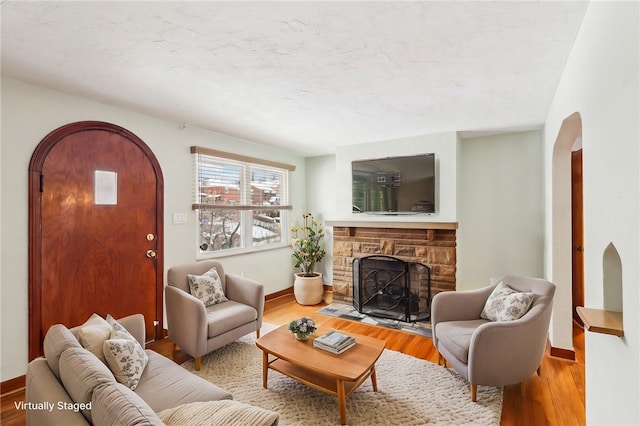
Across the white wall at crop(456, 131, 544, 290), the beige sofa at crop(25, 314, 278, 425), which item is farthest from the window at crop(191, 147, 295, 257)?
the white wall at crop(456, 131, 544, 290)

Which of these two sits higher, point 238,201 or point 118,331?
point 238,201

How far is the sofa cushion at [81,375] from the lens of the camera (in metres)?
1.15

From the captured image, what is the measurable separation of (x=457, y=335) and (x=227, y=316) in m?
1.98

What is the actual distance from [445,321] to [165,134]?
337 cm

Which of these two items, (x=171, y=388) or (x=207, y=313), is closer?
(x=171, y=388)

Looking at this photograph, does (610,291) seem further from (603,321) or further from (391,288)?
(391,288)

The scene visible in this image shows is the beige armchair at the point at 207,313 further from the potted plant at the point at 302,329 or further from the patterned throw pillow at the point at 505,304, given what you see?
the patterned throw pillow at the point at 505,304

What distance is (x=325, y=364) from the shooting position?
2.05 metres

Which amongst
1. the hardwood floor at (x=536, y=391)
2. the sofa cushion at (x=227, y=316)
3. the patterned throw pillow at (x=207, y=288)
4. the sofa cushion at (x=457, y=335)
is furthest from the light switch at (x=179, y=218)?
the sofa cushion at (x=457, y=335)

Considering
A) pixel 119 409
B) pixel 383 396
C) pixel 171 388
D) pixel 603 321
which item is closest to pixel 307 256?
pixel 383 396

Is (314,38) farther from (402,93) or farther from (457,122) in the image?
(457,122)

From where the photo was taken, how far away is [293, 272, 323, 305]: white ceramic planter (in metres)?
4.48

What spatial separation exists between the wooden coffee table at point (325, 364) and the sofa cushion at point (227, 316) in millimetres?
533

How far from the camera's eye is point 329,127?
347cm
